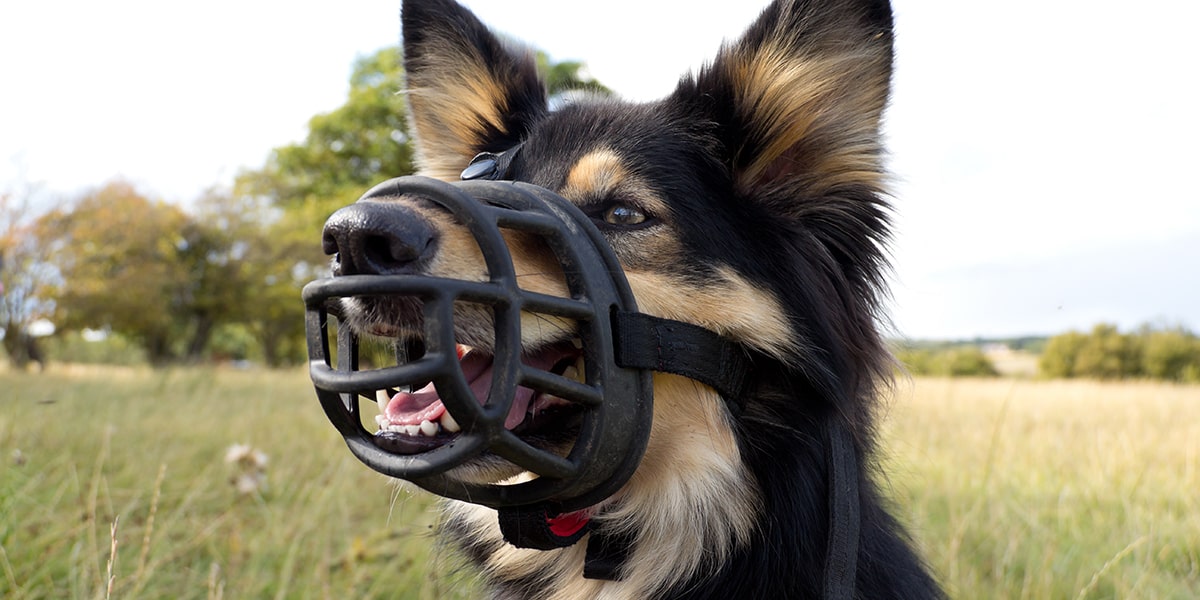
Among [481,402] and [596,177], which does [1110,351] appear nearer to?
[596,177]

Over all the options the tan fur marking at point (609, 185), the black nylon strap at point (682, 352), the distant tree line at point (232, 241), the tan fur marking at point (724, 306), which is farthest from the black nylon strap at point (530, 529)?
the distant tree line at point (232, 241)

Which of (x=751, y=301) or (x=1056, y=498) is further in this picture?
(x=1056, y=498)

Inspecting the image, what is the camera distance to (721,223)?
2080mm

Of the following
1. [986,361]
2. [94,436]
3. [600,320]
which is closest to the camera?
[600,320]

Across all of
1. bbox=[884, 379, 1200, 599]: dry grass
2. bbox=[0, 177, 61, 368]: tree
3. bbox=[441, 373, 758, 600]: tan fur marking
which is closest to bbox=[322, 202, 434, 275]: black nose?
bbox=[441, 373, 758, 600]: tan fur marking

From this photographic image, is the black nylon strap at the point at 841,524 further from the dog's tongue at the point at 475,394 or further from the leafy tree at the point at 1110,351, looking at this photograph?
the leafy tree at the point at 1110,351

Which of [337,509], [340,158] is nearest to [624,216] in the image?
[337,509]

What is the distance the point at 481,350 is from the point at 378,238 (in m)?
0.38

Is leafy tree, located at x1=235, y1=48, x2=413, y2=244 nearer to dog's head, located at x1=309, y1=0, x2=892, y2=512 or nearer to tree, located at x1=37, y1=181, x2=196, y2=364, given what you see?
tree, located at x1=37, y1=181, x2=196, y2=364

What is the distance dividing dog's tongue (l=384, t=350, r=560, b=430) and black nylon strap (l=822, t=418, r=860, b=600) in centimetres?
79

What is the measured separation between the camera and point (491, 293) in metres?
1.39

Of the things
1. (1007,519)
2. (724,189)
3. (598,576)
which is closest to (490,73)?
(724,189)

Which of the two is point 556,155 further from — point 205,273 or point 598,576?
point 205,273

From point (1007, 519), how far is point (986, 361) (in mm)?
28439
